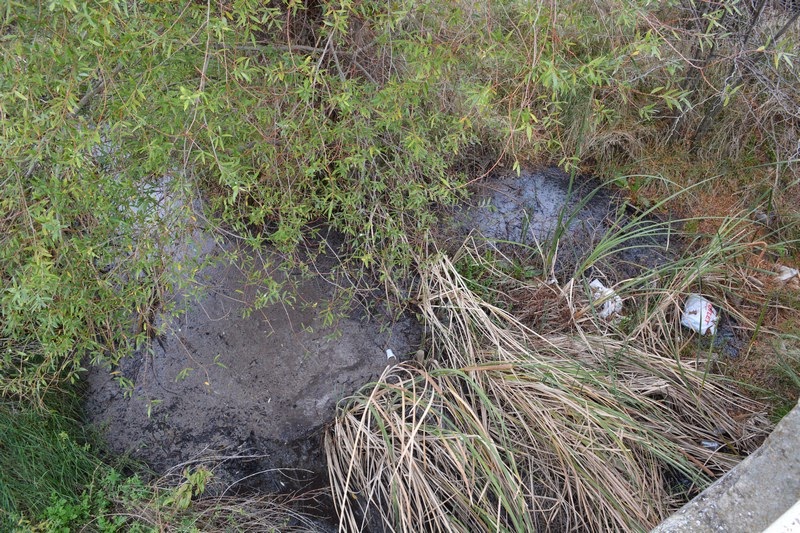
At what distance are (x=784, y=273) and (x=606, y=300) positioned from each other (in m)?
0.97

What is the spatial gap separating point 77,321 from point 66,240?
0.27 metres

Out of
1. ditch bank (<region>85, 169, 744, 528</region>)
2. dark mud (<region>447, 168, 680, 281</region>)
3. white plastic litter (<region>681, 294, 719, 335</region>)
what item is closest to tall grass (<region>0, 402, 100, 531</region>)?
ditch bank (<region>85, 169, 744, 528</region>)

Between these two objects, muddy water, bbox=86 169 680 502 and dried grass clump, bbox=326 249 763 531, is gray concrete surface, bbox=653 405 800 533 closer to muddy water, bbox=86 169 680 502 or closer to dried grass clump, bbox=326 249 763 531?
dried grass clump, bbox=326 249 763 531

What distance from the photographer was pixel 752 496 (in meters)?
1.58

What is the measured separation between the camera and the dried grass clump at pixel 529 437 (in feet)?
7.07

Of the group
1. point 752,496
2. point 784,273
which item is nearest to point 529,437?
point 752,496

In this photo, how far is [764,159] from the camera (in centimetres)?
329

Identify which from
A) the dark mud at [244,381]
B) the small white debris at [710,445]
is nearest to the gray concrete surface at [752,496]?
the small white debris at [710,445]

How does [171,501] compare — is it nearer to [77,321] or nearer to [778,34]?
[77,321]

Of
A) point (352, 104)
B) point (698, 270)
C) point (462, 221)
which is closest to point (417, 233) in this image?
point (462, 221)

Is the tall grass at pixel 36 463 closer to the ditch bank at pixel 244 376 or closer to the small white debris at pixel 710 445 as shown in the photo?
the ditch bank at pixel 244 376

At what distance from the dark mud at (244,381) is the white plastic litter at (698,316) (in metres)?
1.30

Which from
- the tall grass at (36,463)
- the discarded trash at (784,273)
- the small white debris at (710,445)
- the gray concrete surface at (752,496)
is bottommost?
the tall grass at (36,463)

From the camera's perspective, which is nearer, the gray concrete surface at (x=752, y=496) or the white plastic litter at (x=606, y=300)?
the gray concrete surface at (x=752, y=496)
